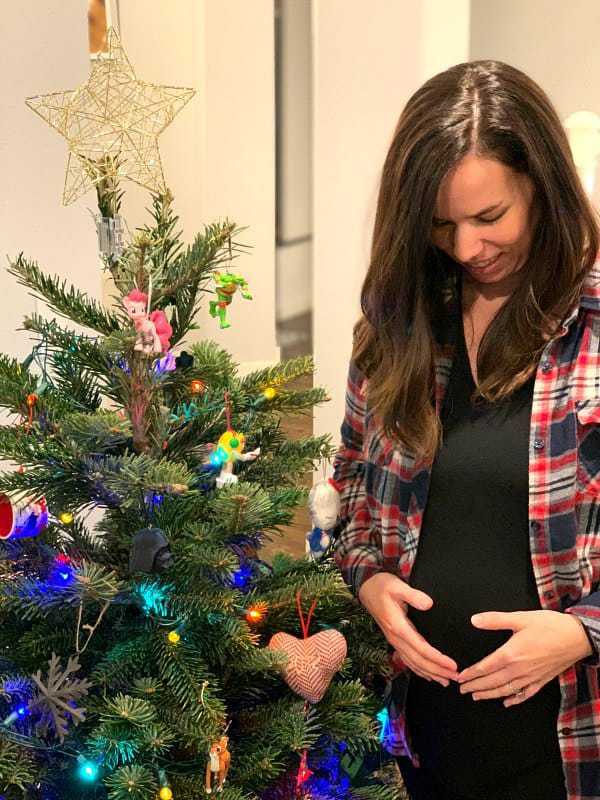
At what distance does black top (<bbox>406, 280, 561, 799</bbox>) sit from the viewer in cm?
104

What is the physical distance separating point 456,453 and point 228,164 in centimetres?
290

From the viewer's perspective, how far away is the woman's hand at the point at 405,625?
1.05m

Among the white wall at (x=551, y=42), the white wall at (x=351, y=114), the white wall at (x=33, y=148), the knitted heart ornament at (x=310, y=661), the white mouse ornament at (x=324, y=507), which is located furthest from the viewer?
the white wall at (x=551, y=42)

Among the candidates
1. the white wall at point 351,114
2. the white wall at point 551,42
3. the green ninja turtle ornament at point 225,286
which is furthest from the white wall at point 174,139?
the white wall at point 551,42

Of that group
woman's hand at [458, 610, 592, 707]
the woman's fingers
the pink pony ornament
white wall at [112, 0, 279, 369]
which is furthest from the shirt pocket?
white wall at [112, 0, 279, 369]

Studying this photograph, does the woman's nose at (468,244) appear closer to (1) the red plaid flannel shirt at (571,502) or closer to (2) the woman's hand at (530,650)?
(1) the red plaid flannel shirt at (571,502)

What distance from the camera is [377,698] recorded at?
4.08ft

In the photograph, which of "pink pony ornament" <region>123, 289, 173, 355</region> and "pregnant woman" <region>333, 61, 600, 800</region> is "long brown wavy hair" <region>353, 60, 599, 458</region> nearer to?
"pregnant woman" <region>333, 61, 600, 800</region>

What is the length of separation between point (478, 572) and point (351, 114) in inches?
61.0

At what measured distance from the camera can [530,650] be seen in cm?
97

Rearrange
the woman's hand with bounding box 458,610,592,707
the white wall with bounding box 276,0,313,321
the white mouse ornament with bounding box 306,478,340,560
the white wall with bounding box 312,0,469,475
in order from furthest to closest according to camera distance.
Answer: the white wall with bounding box 276,0,313,321 → the white wall with bounding box 312,0,469,475 → the white mouse ornament with bounding box 306,478,340,560 → the woman's hand with bounding box 458,610,592,707

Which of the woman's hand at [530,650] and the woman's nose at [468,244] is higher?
the woman's nose at [468,244]

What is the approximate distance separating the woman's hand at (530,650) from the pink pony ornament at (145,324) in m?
0.48

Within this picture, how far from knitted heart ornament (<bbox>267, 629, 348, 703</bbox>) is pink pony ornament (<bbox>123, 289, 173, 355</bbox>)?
40cm
